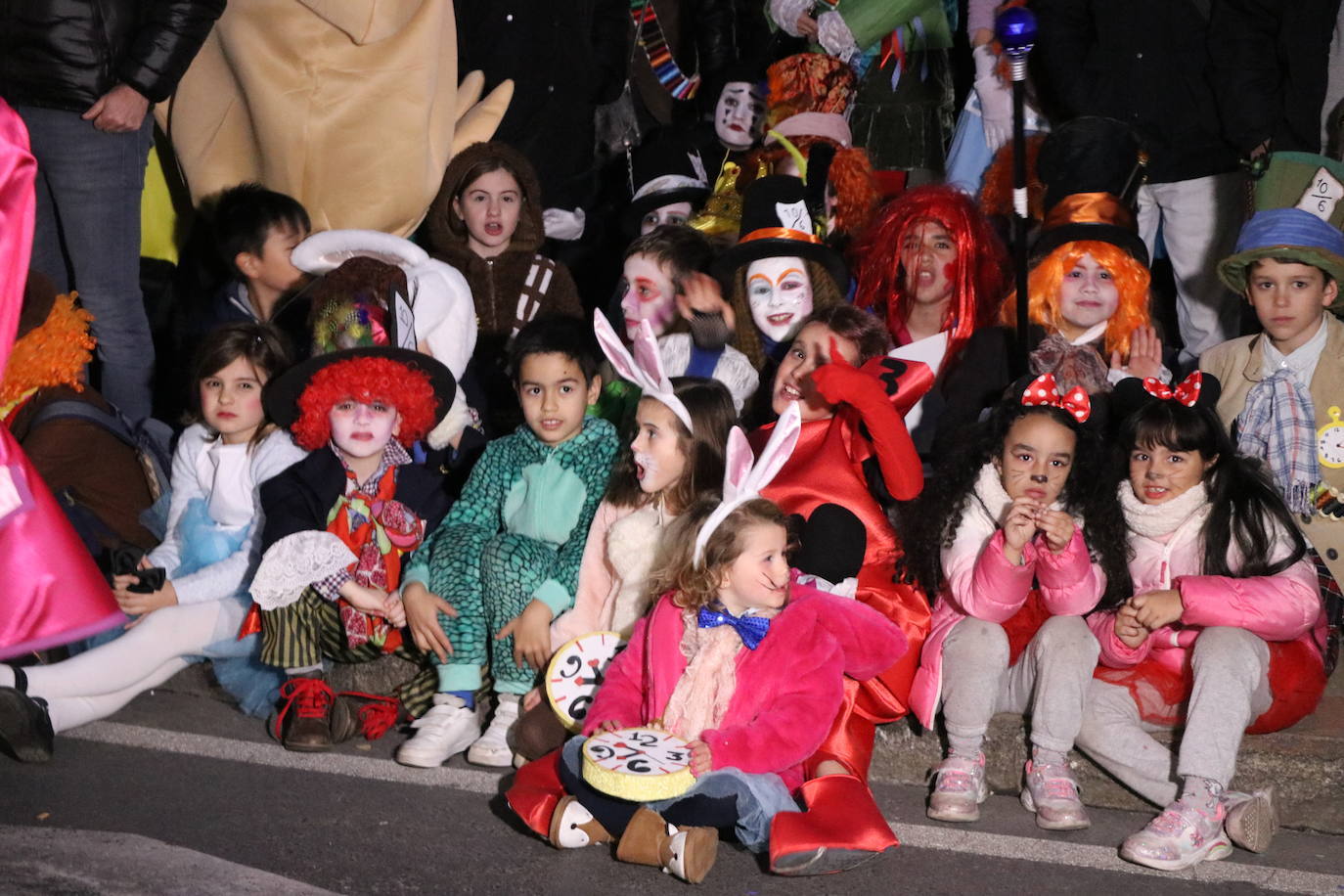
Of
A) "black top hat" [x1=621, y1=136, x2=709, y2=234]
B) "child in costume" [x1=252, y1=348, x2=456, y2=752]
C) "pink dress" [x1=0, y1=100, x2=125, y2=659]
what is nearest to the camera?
"pink dress" [x1=0, y1=100, x2=125, y2=659]

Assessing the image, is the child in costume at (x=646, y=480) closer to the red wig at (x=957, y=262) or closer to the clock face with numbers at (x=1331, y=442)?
the red wig at (x=957, y=262)

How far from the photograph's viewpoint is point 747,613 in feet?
13.2

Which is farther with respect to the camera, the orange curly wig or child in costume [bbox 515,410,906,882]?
the orange curly wig

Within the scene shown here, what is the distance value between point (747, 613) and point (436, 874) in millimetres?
987

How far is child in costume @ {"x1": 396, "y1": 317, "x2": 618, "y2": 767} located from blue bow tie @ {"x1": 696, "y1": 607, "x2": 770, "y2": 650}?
775mm

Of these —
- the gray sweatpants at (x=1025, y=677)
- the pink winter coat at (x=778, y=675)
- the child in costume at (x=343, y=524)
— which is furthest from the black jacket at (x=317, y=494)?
the gray sweatpants at (x=1025, y=677)

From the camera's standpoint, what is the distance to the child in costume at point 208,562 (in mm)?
4969

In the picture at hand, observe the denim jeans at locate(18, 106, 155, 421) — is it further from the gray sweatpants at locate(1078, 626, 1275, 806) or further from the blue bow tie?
the gray sweatpants at locate(1078, 626, 1275, 806)

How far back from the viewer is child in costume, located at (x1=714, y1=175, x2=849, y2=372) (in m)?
5.34

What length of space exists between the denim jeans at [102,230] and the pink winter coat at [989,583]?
319 cm

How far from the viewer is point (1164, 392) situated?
4.46m

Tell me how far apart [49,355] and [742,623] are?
2.71 meters

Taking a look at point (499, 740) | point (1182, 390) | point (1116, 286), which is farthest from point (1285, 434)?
point (499, 740)

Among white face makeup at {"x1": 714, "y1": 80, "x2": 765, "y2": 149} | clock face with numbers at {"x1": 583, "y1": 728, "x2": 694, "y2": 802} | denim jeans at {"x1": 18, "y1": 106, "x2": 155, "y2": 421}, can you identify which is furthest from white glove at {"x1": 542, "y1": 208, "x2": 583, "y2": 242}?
clock face with numbers at {"x1": 583, "y1": 728, "x2": 694, "y2": 802}
